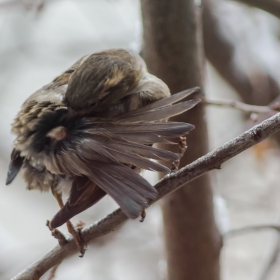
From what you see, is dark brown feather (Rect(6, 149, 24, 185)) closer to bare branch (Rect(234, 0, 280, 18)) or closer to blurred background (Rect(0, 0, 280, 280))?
bare branch (Rect(234, 0, 280, 18))

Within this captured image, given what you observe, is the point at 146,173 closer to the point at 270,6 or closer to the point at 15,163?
the point at 15,163

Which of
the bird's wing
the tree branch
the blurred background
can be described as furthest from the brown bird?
the blurred background

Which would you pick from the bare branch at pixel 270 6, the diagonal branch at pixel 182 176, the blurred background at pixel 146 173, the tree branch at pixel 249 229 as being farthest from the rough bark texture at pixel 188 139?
the blurred background at pixel 146 173

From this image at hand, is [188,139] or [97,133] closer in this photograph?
[97,133]

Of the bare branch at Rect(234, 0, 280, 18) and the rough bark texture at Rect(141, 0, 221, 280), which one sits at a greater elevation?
the bare branch at Rect(234, 0, 280, 18)

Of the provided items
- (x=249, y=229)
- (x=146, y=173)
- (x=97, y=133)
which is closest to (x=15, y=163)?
(x=97, y=133)

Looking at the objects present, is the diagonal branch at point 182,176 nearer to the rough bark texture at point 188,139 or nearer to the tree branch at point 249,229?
the rough bark texture at point 188,139
